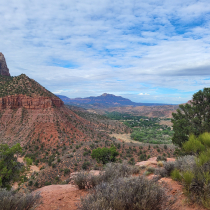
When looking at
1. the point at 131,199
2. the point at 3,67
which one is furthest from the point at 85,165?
the point at 3,67

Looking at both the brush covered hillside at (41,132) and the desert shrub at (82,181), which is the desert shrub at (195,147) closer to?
the desert shrub at (82,181)

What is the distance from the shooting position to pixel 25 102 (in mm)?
39250

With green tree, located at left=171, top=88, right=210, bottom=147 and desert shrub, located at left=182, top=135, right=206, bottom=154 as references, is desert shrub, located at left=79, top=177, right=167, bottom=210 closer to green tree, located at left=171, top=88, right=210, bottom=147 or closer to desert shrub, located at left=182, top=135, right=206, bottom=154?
desert shrub, located at left=182, top=135, right=206, bottom=154

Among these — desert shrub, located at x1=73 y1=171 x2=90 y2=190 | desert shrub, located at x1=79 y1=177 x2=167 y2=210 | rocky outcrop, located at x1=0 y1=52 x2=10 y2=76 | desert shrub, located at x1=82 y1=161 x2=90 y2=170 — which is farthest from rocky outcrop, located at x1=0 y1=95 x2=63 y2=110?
desert shrub, located at x1=79 y1=177 x2=167 y2=210

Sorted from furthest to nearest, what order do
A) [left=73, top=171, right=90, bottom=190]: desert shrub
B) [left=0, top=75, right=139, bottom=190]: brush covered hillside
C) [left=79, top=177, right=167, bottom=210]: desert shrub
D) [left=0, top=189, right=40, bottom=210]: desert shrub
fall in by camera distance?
1. [left=0, top=75, right=139, bottom=190]: brush covered hillside
2. [left=73, top=171, right=90, bottom=190]: desert shrub
3. [left=0, top=189, right=40, bottom=210]: desert shrub
4. [left=79, top=177, right=167, bottom=210]: desert shrub

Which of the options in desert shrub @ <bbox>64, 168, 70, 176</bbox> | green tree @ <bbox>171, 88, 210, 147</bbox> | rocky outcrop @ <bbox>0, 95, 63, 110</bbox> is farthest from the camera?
rocky outcrop @ <bbox>0, 95, 63, 110</bbox>

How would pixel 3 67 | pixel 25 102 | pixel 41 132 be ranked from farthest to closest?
pixel 3 67 < pixel 25 102 < pixel 41 132

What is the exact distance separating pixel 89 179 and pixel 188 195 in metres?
3.99

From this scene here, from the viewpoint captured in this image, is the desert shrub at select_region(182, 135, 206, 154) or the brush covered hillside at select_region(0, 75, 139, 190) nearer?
the desert shrub at select_region(182, 135, 206, 154)

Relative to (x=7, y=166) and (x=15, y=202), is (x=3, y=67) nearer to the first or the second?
(x=7, y=166)

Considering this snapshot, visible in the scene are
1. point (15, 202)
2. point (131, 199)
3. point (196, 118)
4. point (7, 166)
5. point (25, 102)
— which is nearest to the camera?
point (131, 199)

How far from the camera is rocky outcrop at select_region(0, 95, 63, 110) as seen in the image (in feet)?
125

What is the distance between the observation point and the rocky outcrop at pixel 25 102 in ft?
125

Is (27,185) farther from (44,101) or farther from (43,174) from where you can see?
(44,101)
